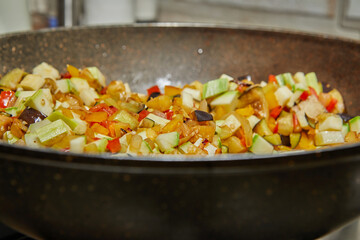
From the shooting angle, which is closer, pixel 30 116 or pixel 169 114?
pixel 30 116

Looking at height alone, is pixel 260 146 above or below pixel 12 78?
below

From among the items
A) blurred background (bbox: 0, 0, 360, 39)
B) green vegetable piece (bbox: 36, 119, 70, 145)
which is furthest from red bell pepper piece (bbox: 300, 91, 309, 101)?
blurred background (bbox: 0, 0, 360, 39)

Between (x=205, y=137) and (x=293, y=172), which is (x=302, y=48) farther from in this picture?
(x=293, y=172)

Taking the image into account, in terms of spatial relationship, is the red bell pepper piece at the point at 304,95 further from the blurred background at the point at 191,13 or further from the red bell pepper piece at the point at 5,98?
the red bell pepper piece at the point at 5,98

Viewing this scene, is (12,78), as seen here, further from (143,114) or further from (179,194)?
(179,194)

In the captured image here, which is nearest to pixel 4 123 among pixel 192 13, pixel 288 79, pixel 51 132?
pixel 51 132

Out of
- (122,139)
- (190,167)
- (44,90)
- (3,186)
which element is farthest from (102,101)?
(190,167)

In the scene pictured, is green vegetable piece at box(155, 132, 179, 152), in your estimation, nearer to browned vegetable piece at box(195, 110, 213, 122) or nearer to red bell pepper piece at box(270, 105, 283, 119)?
browned vegetable piece at box(195, 110, 213, 122)

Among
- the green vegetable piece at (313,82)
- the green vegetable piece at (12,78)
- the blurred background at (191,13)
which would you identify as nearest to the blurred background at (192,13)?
the blurred background at (191,13)
